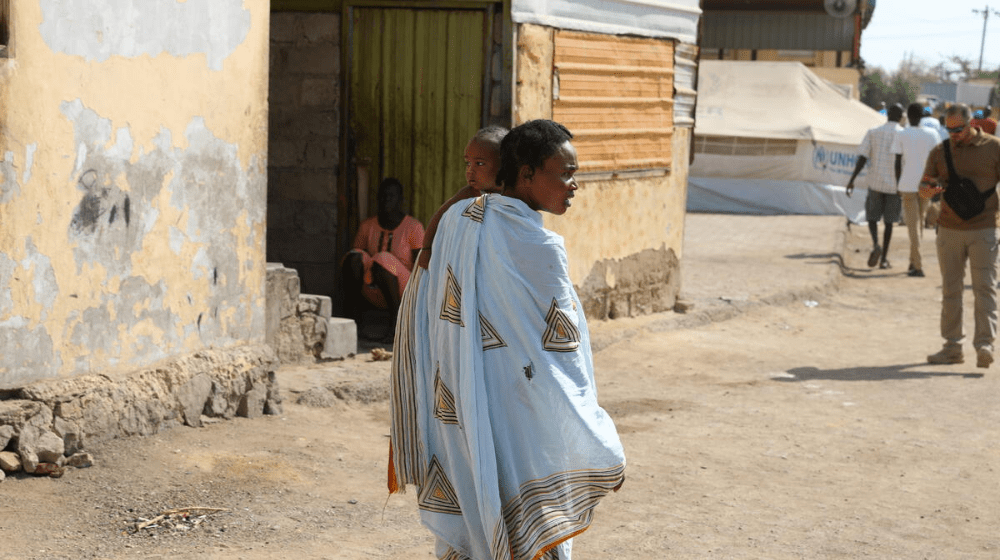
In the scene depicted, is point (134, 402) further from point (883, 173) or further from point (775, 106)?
point (775, 106)

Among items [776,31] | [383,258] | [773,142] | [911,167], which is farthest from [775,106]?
[383,258]

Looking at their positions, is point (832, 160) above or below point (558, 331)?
below

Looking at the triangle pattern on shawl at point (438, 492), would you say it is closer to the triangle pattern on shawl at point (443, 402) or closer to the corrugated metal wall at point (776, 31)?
the triangle pattern on shawl at point (443, 402)

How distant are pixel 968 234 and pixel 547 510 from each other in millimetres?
5619

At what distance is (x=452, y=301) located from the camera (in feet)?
9.43

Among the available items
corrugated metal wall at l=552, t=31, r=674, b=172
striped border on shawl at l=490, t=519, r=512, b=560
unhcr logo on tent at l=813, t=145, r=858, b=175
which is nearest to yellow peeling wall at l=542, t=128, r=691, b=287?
corrugated metal wall at l=552, t=31, r=674, b=172

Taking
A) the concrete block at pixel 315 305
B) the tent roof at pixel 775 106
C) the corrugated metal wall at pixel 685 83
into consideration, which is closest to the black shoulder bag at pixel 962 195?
the corrugated metal wall at pixel 685 83

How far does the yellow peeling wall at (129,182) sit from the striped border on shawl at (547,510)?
2547mm

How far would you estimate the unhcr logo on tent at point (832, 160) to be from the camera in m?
18.2

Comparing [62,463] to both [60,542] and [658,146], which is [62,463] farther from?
[658,146]

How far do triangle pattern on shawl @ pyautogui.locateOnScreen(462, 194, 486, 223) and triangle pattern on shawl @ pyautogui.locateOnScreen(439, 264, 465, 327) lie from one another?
13 cm

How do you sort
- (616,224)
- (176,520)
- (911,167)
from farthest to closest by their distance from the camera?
(911,167)
(616,224)
(176,520)

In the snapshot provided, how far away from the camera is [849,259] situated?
1403 centimetres

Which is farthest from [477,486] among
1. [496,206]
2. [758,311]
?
[758,311]
